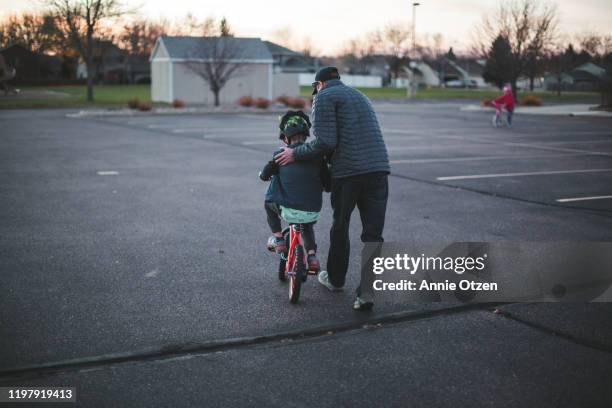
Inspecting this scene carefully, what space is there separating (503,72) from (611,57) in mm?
15461

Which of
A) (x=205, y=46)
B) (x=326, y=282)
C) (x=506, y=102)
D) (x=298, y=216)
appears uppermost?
(x=205, y=46)

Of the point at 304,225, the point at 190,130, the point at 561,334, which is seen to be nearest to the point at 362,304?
the point at 304,225

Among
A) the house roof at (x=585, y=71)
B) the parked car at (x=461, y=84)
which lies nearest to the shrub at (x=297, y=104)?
the house roof at (x=585, y=71)

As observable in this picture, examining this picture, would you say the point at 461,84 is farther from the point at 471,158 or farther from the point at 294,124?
the point at 294,124

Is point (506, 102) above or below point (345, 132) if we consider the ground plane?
above

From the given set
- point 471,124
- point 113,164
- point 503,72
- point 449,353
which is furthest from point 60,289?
point 503,72

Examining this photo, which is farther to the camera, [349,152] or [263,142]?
[263,142]

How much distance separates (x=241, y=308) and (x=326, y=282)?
91 cm

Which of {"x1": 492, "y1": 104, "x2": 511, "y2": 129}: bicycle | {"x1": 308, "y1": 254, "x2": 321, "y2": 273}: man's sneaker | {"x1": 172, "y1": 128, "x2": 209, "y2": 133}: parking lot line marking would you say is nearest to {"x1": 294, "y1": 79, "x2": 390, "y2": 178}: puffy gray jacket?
{"x1": 308, "y1": 254, "x2": 321, "y2": 273}: man's sneaker

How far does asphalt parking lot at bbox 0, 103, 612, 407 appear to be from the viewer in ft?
12.7

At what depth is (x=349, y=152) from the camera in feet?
16.7

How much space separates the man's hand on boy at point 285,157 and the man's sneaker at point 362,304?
1.26 meters

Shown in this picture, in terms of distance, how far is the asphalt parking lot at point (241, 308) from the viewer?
3.88 m

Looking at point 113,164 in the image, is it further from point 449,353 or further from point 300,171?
point 449,353
